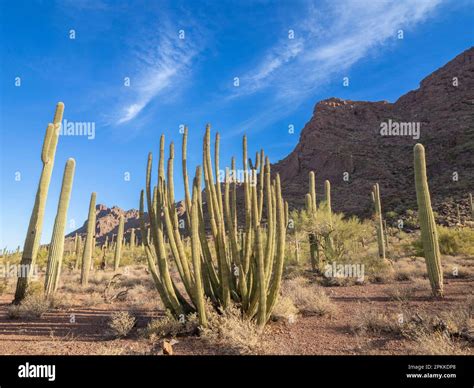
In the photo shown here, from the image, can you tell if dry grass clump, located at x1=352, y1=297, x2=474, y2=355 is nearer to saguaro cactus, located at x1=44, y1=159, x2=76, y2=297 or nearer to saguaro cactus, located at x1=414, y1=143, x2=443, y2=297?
saguaro cactus, located at x1=414, y1=143, x2=443, y2=297

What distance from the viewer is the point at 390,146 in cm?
5978

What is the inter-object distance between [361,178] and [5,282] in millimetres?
51460

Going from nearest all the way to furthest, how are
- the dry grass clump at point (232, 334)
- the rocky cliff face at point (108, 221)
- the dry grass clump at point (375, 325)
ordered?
the dry grass clump at point (232, 334), the dry grass clump at point (375, 325), the rocky cliff face at point (108, 221)

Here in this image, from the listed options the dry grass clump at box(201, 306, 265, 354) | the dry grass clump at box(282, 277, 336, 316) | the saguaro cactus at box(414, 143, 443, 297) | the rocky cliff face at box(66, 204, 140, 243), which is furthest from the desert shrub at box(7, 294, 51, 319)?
the rocky cliff face at box(66, 204, 140, 243)

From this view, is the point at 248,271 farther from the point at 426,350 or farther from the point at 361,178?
the point at 361,178

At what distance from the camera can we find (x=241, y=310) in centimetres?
656

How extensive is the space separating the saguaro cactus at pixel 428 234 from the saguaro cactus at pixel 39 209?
442 inches

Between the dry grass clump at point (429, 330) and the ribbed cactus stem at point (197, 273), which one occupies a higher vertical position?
the ribbed cactus stem at point (197, 273)

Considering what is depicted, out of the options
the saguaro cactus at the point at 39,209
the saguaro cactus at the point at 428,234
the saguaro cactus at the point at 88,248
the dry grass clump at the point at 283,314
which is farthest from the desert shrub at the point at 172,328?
the saguaro cactus at the point at 88,248

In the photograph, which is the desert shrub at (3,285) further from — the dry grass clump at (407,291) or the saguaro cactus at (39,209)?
the dry grass clump at (407,291)

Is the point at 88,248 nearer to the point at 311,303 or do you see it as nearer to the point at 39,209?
the point at 39,209

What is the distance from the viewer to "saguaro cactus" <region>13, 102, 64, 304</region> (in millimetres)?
9453

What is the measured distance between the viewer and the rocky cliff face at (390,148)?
42.5m
